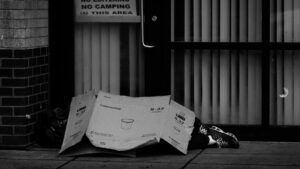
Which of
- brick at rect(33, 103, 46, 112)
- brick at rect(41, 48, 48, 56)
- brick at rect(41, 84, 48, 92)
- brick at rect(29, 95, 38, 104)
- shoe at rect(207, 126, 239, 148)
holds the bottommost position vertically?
shoe at rect(207, 126, 239, 148)

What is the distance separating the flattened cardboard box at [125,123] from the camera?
8.48m

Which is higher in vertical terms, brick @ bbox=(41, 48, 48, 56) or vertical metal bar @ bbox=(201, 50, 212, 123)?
brick @ bbox=(41, 48, 48, 56)

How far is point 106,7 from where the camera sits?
9.57m

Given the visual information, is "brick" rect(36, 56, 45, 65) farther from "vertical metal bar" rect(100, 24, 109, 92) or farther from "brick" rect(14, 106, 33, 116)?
"vertical metal bar" rect(100, 24, 109, 92)

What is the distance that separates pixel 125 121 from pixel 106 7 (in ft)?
5.05

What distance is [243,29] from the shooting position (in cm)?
938

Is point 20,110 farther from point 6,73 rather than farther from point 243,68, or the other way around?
point 243,68

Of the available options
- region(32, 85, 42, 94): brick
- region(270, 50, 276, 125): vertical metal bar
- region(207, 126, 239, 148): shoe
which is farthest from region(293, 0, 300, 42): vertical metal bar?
region(32, 85, 42, 94): brick

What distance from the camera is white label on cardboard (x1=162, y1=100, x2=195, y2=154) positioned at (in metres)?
8.55

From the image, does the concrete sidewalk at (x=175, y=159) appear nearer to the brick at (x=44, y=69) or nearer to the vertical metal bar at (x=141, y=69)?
the brick at (x=44, y=69)

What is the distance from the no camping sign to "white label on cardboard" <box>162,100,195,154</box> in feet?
4.12

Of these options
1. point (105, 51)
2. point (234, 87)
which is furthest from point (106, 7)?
point (234, 87)

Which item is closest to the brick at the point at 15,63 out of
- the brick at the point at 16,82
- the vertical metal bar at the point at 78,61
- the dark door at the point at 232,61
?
the brick at the point at 16,82

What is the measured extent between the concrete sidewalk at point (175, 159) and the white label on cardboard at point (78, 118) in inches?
7.3
